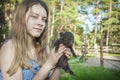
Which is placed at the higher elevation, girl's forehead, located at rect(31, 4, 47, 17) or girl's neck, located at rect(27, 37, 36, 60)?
girl's forehead, located at rect(31, 4, 47, 17)

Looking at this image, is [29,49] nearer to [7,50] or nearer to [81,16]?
[7,50]

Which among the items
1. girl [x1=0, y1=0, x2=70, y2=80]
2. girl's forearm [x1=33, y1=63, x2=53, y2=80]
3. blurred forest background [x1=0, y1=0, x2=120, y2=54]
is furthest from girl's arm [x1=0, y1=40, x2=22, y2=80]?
blurred forest background [x1=0, y1=0, x2=120, y2=54]

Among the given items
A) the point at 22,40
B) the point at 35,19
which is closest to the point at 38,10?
the point at 35,19

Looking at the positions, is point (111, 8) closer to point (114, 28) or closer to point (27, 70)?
point (114, 28)

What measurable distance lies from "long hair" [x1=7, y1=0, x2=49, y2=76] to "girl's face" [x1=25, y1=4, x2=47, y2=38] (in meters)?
0.03

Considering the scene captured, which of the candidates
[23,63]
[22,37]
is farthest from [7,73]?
[22,37]

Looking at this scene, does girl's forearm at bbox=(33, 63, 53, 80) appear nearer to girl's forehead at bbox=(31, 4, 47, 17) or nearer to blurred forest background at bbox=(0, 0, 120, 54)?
girl's forehead at bbox=(31, 4, 47, 17)

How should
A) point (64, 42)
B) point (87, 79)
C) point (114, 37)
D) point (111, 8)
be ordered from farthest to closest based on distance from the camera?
point (114, 37), point (111, 8), point (87, 79), point (64, 42)

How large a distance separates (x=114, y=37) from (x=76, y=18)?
1758 cm

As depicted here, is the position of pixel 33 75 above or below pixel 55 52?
below

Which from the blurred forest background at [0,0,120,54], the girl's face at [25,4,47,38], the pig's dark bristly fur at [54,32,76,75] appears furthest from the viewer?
the blurred forest background at [0,0,120,54]

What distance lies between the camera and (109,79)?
7848 millimetres

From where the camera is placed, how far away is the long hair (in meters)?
1.96

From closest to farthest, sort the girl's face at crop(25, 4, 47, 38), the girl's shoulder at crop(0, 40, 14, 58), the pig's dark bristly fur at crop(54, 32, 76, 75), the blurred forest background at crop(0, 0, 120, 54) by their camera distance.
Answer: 1. the pig's dark bristly fur at crop(54, 32, 76, 75)
2. the girl's shoulder at crop(0, 40, 14, 58)
3. the girl's face at crop(25, 4, 47, 38)
4. the blurred forest background at crop(0, 0, 120, 54)
